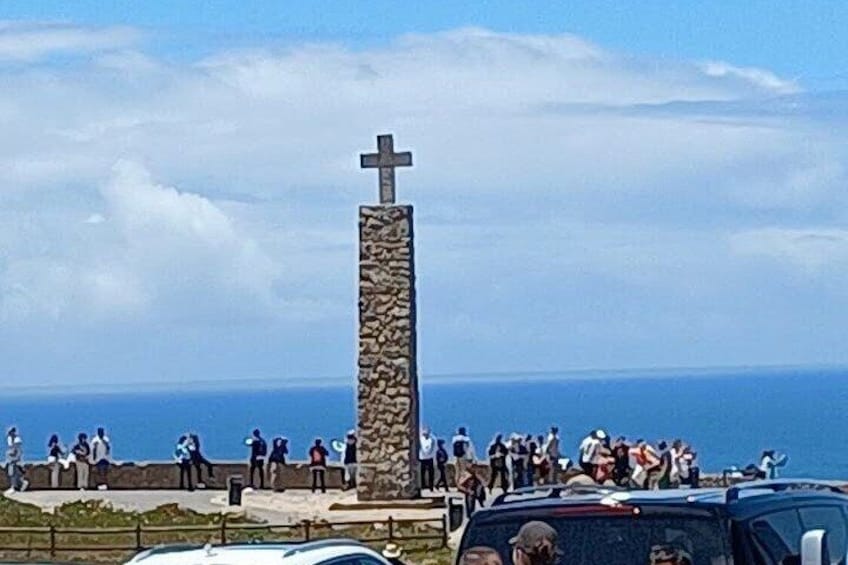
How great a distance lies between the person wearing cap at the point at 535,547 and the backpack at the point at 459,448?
29236 millimetres

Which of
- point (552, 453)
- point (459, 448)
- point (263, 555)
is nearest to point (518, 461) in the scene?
point (552, 453)

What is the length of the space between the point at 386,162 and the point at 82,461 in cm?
1048

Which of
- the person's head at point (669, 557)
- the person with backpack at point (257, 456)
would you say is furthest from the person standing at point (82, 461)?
the person's head at point (669, 557)

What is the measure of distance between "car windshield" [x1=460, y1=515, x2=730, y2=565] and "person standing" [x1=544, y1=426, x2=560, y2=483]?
1064 inches

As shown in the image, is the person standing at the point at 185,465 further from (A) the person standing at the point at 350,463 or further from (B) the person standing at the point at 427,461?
(B) the person standing at the point at 427,461

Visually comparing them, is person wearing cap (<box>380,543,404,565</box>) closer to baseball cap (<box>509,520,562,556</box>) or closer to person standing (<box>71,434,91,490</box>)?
baseball cap (<box>509,520,562,556</box>)

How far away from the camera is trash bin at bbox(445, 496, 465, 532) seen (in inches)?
1202

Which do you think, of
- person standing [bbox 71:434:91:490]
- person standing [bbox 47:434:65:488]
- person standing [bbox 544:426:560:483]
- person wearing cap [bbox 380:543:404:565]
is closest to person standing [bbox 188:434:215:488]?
person standing [bbox 71:434:91:490]

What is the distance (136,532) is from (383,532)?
12.0 ft

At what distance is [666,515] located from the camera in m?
12.1

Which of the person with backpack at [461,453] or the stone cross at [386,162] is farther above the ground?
the stone cross at [386,162]

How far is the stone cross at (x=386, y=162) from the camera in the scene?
35.1 m

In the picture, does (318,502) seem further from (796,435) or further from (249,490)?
(796,435)

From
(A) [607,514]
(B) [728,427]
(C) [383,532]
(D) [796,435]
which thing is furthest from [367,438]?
(B) [728,427]
